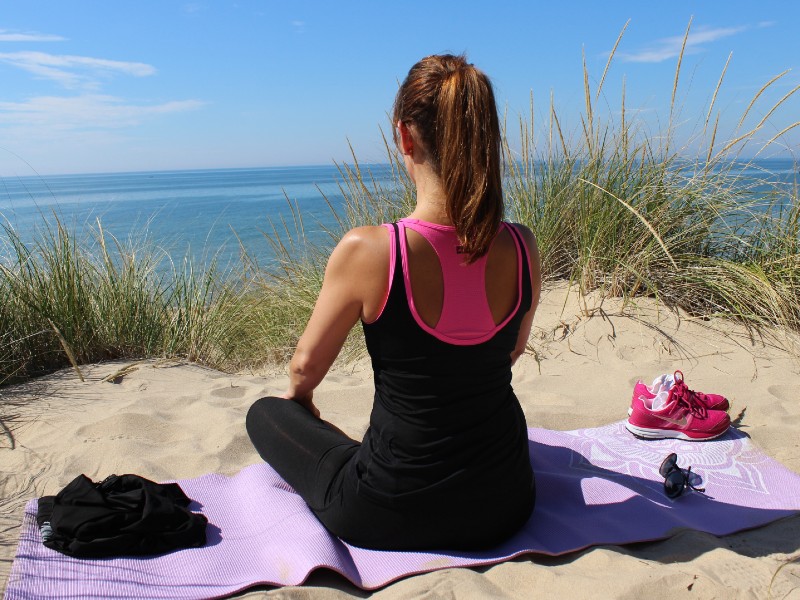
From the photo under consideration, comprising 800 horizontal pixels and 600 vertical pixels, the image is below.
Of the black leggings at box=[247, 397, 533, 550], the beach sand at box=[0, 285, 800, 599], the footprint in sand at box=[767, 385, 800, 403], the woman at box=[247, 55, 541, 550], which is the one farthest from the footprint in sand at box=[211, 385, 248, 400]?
the footprint in sand at box=[767, 385, 800, 403]

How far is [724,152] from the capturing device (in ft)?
13.6

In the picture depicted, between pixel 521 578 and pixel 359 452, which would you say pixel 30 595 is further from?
pixel 521 578

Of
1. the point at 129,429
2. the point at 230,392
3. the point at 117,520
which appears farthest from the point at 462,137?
the point at 230,392

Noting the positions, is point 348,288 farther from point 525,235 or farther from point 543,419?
point 543,419

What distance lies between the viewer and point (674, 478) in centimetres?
230

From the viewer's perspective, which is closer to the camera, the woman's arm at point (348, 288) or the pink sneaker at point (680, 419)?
the woman's arm at point (348, 288)

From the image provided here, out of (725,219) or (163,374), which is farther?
(725,219)

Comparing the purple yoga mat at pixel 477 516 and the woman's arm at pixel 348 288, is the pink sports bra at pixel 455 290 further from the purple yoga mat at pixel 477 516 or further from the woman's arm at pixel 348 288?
the purple yoga mat at pixel 477 516

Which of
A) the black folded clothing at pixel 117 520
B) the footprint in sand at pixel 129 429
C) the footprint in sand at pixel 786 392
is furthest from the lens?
the footprint in sand at pixel 786 392

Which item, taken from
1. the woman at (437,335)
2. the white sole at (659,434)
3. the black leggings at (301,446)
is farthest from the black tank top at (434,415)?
the white sole at (659,434)

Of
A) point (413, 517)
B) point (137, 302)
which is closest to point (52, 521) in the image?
point (413, 517)

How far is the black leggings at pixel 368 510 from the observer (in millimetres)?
1800

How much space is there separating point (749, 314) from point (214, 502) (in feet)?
10.1

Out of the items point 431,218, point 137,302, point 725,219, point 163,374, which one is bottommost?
point 163,374
